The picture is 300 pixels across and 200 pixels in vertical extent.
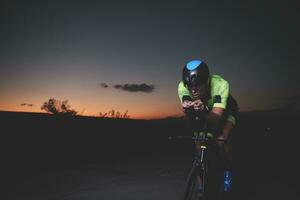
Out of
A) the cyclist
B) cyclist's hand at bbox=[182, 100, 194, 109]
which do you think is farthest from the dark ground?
cyclist's hand at bbox=[182, 100, 194, 109]

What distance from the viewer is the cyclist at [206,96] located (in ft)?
16.0

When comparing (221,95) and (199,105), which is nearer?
(199,105)

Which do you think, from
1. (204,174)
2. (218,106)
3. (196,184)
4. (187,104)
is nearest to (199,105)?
(187,104)

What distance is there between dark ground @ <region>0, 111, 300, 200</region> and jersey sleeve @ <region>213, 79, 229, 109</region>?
153cm

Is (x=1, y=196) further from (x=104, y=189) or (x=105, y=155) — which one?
(x=105, y=155)

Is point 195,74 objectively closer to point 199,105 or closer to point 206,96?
point 199,105

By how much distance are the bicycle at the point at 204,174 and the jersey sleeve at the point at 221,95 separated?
0.37 m

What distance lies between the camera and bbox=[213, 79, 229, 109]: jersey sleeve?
5.04 m

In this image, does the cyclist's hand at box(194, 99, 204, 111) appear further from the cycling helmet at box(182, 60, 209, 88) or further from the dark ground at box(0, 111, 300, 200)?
the dark ground at box(0, 111, 300, 200)

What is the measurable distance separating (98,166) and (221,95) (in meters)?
5.76

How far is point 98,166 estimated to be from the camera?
1015cm

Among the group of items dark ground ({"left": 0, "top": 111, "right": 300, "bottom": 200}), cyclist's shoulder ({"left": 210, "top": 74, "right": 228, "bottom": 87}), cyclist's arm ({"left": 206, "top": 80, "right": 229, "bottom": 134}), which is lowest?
dark ground ({"left": 0, "top": 111, "right": 300, "bottom": 200})

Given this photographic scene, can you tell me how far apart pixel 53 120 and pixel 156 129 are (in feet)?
25.0

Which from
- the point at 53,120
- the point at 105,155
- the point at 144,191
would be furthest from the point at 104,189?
the point at 53,120
